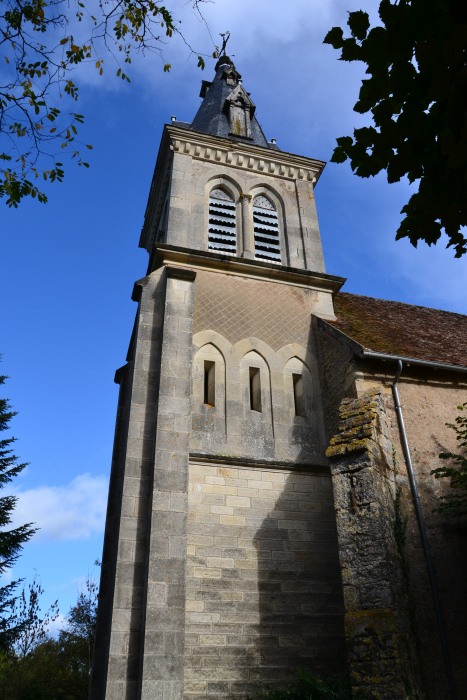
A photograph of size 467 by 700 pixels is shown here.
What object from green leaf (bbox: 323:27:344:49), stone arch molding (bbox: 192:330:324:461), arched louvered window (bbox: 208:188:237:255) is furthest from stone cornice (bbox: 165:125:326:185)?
green leaf (bbox: 323:27:344:49)

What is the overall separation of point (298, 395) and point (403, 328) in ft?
12.2

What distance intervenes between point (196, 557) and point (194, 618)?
34.0 inches

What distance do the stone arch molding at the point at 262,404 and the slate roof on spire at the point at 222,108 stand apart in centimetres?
724

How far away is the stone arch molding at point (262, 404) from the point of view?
33.9 feet

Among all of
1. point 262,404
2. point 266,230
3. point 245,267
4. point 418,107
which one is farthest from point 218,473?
point 418,107

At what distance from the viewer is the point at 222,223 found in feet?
45.6

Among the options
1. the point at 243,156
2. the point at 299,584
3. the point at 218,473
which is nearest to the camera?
the point at 299,584

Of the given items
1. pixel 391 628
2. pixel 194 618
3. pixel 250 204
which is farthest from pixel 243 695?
pixel 250 204

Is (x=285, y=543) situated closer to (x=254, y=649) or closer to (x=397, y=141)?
(x=254, y=649)

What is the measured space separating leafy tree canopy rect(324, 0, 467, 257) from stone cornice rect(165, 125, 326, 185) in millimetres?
11161

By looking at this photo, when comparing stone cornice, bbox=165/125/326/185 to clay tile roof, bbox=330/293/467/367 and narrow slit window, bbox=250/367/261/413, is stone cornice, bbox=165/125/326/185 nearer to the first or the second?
clay tile roof, bbox=330/293/467/367

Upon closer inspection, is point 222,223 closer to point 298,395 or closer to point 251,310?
point 251,310

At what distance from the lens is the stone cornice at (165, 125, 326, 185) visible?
14523 millimetres

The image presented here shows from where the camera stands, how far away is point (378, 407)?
911 cm
